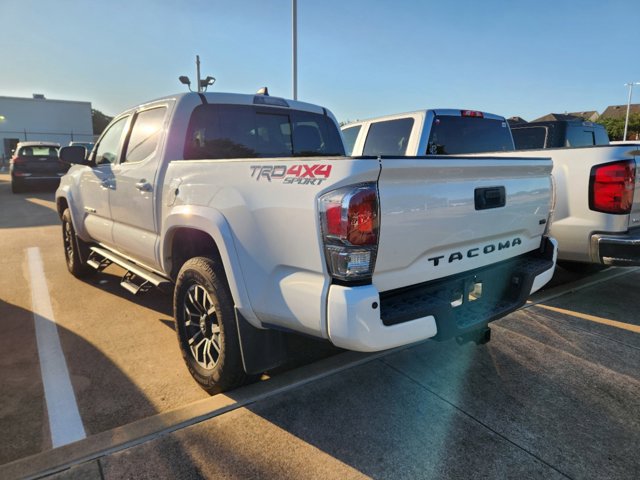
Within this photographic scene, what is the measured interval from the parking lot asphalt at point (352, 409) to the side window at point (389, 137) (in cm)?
251

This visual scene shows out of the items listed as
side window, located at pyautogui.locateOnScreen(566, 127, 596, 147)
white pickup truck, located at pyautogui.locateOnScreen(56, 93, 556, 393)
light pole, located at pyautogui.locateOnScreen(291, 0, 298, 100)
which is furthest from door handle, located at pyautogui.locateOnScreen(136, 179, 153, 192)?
light pole, located at pyautogui.locateOnScreen(291, 0, 298, 100)

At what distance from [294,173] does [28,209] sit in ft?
41.7

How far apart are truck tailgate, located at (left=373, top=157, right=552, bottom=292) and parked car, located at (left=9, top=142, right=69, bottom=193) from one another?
1675 cm

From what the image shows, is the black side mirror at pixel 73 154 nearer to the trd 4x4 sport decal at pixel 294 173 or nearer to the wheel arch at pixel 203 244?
the wheel arch at pixel 203 244

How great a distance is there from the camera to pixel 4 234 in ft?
28.3

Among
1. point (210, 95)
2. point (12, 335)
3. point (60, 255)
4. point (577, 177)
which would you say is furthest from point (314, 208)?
point (60, 255)

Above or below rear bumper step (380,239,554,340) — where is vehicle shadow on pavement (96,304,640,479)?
below

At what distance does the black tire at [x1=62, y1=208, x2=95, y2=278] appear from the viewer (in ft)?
18.0

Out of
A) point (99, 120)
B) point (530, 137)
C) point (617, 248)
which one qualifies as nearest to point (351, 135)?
point (530, 137)

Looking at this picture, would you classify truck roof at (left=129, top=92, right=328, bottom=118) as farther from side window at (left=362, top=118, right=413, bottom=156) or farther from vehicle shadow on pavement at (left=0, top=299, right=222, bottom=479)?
vehicle shadow on pavement at (left=0, top=299, right=222, bottom=479)

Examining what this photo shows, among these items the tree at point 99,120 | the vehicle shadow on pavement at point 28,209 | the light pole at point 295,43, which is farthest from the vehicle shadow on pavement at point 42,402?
the tree at point 99,120

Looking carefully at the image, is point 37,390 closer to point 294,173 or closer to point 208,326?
point 208,326

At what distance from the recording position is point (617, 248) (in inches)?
153

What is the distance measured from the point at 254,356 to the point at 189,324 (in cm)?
73
